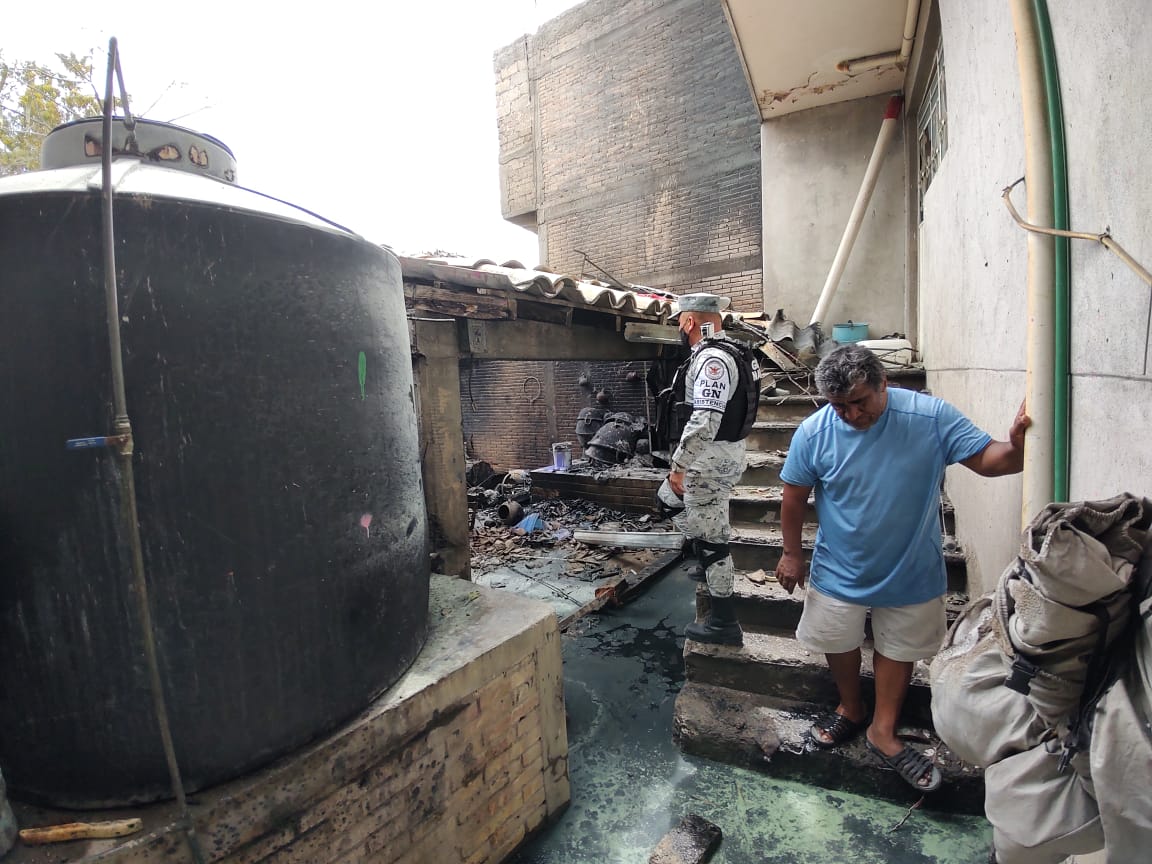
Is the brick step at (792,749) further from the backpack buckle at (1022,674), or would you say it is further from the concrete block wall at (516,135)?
the concrete block wall at (516,135)

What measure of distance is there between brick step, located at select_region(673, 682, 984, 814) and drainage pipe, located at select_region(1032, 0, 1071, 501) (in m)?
1.66

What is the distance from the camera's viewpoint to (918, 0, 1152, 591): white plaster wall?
1266 millimetres

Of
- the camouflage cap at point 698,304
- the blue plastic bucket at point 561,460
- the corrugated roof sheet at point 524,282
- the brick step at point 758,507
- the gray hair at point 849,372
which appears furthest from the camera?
the blue plastic bucket at point 561,460

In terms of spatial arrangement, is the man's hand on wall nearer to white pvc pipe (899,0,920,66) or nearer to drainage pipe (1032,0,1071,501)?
drainage pipe (1032,0,1071,501)

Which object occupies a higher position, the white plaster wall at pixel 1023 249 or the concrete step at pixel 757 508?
the white plaster wall at pixel 1023 249

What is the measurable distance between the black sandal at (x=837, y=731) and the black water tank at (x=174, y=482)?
2.27 m

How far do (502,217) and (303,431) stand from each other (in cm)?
1265

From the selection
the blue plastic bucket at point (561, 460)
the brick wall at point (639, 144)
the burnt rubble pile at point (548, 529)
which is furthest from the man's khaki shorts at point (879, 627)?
the brick wall at point (639, 144)

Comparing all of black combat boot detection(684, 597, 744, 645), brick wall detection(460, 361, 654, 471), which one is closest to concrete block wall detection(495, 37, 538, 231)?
brick wall detection(460, 361, 654, 471)

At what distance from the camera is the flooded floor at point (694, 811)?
2.31 m

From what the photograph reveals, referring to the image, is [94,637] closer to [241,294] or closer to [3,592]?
[3,592]

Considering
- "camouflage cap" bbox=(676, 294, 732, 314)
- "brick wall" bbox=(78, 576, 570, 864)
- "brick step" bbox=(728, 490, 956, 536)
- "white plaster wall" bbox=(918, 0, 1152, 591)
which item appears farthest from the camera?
"brick step" bbox=(728, 490, 956, 536)

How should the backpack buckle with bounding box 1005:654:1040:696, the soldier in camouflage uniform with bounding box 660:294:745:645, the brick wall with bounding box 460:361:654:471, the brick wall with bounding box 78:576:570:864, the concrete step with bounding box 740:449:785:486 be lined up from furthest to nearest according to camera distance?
1. the brick wall with bounding box 460:361:654:471
2. the concrete step with bounding box 740:449:785:486
3. the soldier in camouflage uniform with bounding box 660:294:745:645
4. the brick wall with bounding box 78:576:570:864
5. the backpack buckle with bounding box 1005:654:1040:696

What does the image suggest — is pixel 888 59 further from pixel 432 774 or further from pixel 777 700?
pixel 432 774
